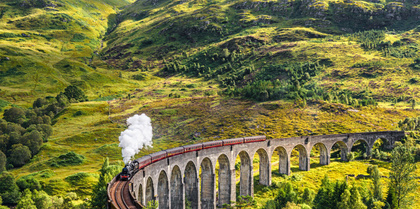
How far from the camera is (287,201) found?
6175 centimetres

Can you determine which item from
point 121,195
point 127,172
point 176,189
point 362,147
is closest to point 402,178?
point 362,147

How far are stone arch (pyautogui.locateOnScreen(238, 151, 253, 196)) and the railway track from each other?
39589 mm

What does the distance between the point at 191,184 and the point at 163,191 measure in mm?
8837

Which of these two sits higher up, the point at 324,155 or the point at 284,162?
the point at 324,155

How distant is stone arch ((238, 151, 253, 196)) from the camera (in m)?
75.2

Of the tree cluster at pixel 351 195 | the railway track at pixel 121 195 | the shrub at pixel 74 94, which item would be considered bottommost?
the tree cluster at pixel 351 195

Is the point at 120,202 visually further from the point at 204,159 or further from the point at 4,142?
the point at 4,142

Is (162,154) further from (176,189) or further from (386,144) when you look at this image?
(386,144)

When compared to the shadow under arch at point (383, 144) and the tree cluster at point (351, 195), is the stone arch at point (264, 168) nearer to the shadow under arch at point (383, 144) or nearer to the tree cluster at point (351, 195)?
the tree cluster at point (351, 195)

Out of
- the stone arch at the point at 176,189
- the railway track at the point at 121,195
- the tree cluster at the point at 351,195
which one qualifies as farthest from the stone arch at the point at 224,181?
the railway track at the point at 121,195

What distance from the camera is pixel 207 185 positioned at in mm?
67312

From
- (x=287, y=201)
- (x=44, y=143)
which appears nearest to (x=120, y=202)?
(x=287, y=201)

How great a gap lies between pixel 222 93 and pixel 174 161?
127572 millimetres

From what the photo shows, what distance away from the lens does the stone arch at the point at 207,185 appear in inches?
2638
